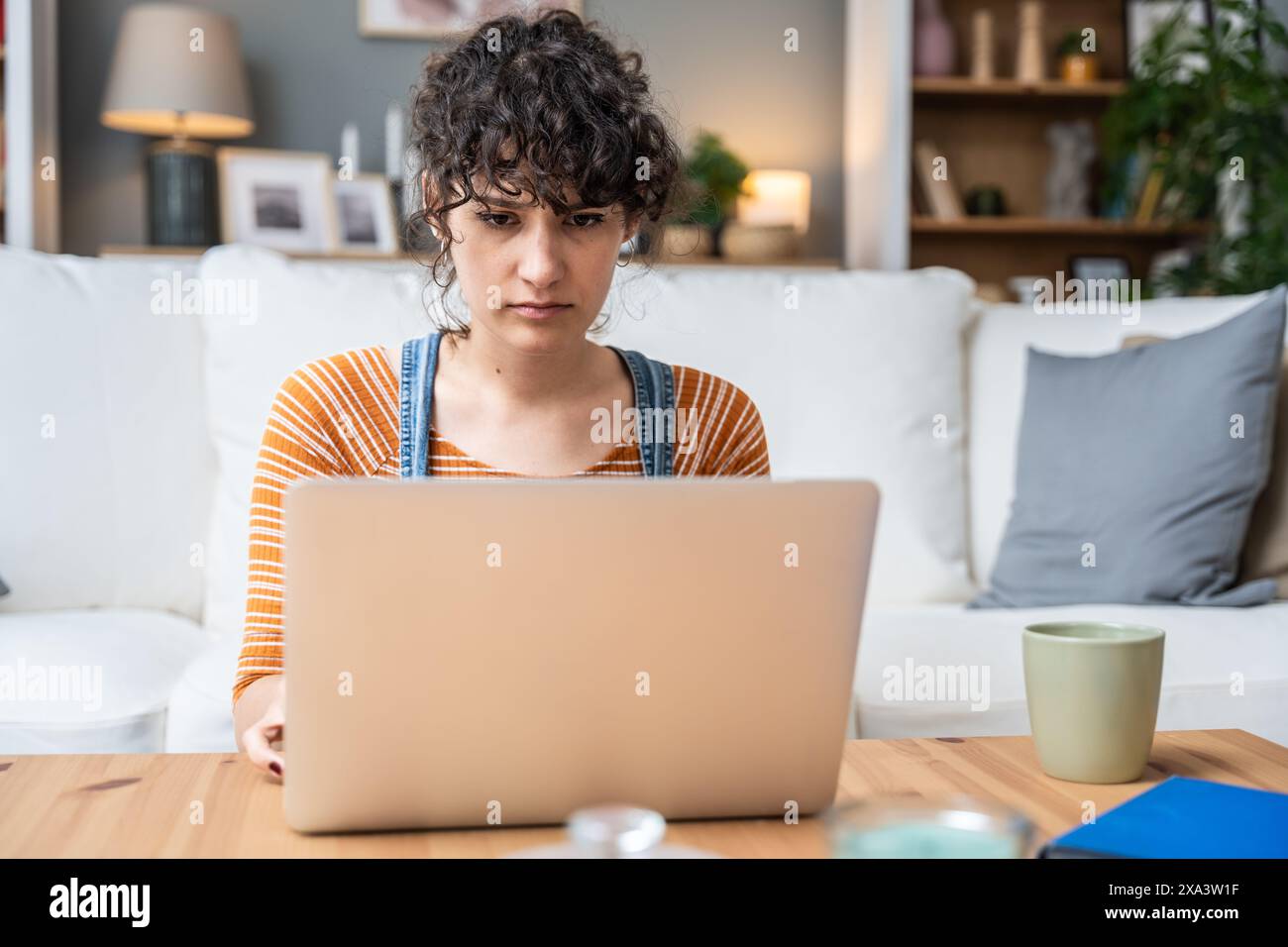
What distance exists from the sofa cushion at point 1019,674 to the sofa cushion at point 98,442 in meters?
1.04

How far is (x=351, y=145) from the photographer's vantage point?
3.70m

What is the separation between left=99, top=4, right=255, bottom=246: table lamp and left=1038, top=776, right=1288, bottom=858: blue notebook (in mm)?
3186

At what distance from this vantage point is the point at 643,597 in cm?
64

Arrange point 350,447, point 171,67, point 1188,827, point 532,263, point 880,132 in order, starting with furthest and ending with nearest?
point 880,132, point 171,67, point 350,447, point 532,263, point 1188,827

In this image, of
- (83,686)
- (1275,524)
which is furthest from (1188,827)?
(1275,524)

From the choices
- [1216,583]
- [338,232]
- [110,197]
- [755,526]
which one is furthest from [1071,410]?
[110,197]

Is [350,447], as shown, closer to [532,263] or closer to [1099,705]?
[532,263]

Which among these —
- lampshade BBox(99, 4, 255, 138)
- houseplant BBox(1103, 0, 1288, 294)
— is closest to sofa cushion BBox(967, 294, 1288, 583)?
houseplant BBox(1103, 0, 1288, 294)

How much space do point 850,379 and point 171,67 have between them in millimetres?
2137

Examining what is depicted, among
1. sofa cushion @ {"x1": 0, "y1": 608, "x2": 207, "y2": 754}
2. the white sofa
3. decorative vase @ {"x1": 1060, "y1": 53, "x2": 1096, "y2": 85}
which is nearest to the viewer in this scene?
sofa cushion @ {"x1": 0, "y1": 608, "x2": 207, "y2": 754}

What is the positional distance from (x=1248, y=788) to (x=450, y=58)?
898mm

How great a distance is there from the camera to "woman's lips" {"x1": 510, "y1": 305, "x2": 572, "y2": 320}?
1.10m

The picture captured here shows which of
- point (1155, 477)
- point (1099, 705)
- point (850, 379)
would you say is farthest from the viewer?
point (850, 379)

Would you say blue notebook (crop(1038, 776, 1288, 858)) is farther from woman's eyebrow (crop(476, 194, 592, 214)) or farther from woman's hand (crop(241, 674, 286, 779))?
woman's eyebrow (crop(476, 194, 592, 214))
